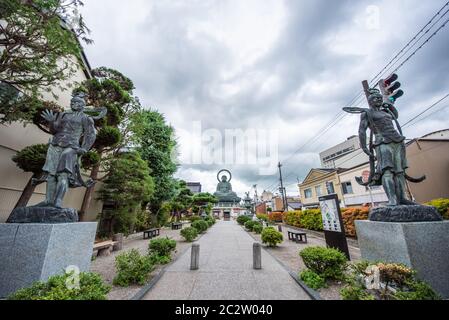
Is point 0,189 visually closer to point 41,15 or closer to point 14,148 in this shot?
point 14,148

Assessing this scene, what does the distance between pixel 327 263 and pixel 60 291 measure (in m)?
5.33

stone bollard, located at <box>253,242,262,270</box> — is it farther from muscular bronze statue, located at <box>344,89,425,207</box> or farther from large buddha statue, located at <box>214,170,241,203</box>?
large buddha statue, located at <box>214,170,241,203</box>

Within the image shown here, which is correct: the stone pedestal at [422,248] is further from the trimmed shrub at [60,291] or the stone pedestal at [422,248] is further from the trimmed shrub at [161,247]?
the trimmed shrub at [161,247]

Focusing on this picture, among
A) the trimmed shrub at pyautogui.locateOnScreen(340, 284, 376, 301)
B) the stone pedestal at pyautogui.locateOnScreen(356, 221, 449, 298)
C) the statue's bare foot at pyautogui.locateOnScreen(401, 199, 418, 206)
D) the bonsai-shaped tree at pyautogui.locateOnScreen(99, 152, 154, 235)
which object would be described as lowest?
the trimmed shrub at pyautogui.locateOnScreen(340, 284, 376, 301)

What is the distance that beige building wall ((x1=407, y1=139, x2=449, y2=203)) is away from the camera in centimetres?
1462

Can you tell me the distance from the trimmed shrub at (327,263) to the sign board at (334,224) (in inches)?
95.2

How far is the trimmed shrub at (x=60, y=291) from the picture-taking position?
2.39 m

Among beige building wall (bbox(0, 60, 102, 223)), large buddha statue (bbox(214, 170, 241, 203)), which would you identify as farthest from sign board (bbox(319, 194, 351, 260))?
large buddha statue (bbox(214, 170, 241, 203))

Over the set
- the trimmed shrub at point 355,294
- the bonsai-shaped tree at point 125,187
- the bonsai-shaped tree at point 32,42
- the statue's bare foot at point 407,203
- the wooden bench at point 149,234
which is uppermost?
the bonsai-shaped tree at point 32,42

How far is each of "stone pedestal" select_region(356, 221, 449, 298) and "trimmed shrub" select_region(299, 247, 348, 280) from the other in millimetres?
864

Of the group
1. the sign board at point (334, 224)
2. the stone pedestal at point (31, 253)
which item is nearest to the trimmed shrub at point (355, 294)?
the sign board at point (334, 224)

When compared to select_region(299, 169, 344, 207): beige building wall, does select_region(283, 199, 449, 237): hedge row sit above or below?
below
